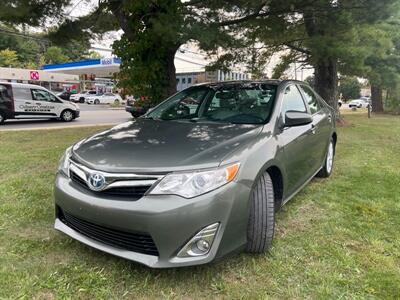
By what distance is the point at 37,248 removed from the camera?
9.80 feet

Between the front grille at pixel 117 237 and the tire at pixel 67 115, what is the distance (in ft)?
46.8

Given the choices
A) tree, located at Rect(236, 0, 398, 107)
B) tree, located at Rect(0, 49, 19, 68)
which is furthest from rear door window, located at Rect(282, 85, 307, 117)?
tree, located at Rect(0, 49, 19, 68)

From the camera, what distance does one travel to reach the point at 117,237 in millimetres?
2475

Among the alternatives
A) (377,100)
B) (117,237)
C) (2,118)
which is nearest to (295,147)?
(117,237)

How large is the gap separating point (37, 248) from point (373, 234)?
3045 mm

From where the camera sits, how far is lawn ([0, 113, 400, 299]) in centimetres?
246

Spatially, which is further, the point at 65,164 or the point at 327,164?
the point at 327,164

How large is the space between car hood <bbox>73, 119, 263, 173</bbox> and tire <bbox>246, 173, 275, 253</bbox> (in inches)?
15.2

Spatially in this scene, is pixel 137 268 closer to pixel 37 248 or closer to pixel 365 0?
pixel 37 248

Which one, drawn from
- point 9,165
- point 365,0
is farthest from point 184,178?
point 365,0

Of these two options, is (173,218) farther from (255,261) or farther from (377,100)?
(377,100)

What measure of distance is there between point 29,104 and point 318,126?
13228 mm

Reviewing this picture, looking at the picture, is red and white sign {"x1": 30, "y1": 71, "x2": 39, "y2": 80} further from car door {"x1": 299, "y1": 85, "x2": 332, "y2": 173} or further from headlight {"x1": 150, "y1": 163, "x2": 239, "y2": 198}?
headlight {"x1": 150, "y1": 163, "x2": 239, "y2": 198}

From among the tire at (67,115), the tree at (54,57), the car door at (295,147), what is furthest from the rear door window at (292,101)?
the tree at (54,57)
